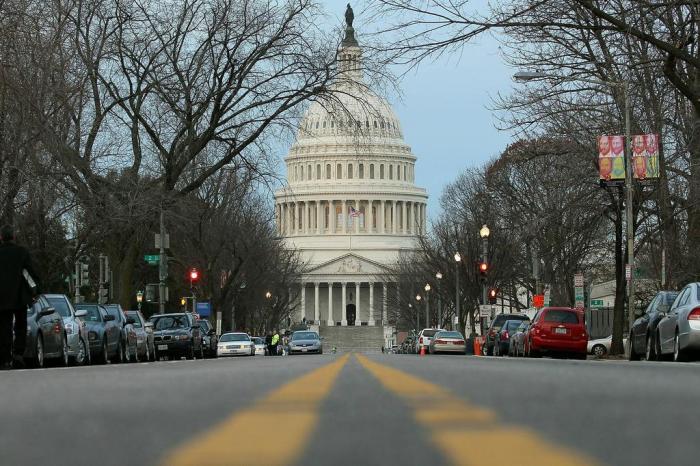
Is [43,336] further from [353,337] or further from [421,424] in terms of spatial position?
[353,337]

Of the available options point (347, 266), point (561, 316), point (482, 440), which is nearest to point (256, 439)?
point (482, 440)

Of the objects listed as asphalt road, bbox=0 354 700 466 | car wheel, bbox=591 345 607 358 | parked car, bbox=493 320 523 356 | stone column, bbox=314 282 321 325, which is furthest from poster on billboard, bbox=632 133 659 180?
stone column, bbox=314 282 321 325

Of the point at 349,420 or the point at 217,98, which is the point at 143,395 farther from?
the point at 217,98

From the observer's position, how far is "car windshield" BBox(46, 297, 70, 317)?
2720cm

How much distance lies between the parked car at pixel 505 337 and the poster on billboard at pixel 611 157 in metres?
9.24

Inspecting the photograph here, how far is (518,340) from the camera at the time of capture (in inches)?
1672

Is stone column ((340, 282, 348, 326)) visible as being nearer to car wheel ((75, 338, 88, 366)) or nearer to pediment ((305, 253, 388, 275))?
pediment ((305, 253, 388, 275))

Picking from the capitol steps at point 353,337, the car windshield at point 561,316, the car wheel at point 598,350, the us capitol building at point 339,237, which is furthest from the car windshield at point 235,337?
the us capitol building at point 339,237

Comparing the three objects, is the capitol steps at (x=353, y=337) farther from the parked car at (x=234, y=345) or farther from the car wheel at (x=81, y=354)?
the car wheel at (x=81, y=354)

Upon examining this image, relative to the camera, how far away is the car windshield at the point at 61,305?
27203 millimetres

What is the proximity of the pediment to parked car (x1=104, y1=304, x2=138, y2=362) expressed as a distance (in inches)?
6181

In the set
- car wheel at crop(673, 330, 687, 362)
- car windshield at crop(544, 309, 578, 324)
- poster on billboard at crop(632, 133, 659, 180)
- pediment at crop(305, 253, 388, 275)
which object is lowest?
car wheel at crop(673, 330, 687, 362)

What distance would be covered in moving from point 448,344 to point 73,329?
38.2 m

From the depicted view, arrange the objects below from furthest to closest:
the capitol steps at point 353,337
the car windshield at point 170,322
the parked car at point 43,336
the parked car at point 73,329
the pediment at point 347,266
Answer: the pediment at point 347,266, the capitol steps at point 353,337, the car windshield at point 170,322, the parked car at point 73,329, the parked car at point 43,336
